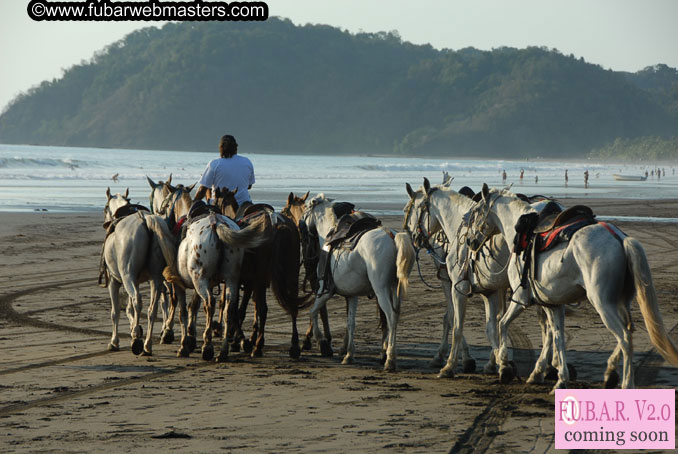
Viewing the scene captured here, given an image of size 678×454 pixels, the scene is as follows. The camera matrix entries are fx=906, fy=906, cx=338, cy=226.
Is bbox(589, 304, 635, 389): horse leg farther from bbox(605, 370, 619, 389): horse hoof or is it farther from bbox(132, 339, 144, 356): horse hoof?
bbox(132, 339, 144, 356): horse hoof

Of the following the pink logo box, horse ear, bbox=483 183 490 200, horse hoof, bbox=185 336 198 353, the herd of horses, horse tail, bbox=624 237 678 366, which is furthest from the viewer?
horse hoof, bbox=185 336 198 353

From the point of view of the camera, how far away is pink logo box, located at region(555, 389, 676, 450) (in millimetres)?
6262

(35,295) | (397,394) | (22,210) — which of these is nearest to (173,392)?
(397,394)

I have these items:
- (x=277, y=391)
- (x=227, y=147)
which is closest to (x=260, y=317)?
(x=277, y=391)

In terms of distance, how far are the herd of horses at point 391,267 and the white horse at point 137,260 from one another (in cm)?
1

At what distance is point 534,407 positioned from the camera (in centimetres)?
740

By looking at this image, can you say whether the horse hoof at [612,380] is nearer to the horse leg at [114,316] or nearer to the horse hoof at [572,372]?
the horse hoof at [572,372]

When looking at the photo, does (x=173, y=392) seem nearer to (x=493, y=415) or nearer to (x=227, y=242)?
(x=227, y=242)

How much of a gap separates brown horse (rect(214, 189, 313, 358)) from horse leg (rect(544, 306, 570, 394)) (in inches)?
111

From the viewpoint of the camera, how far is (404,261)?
8844 millimetres

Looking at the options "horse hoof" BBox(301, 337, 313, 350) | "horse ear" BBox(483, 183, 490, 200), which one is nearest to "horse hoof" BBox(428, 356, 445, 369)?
"horse hoof" BBox(301, 337, 313, 350)

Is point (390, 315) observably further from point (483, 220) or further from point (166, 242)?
point (166, 242)

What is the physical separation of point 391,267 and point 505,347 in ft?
Result: 4.76

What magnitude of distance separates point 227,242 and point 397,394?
264cm
